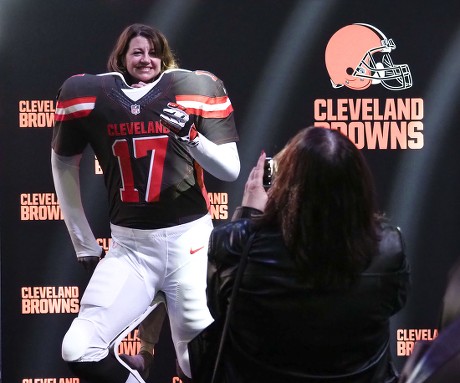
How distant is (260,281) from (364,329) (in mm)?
267

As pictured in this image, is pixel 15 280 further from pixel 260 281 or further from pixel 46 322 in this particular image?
pixel 260 281

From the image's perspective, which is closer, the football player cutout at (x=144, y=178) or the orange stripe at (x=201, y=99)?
the football player cutout at (x=144, y=178)

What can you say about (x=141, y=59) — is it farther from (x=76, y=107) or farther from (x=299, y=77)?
(x=299, y=77)

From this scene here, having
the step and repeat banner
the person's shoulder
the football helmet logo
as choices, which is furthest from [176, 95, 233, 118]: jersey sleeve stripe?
the football helmet logo

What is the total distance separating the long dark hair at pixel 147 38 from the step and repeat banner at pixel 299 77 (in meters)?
0.58

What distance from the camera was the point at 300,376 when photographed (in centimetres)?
181

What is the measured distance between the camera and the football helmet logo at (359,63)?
4094 mm

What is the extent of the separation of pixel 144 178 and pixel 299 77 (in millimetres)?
1165

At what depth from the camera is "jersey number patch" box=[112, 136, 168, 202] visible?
132 inches

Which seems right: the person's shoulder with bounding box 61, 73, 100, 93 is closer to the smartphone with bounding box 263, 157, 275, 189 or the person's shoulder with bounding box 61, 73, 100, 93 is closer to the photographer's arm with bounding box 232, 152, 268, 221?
the smartphone with bounding box 263, 157, 275, 189

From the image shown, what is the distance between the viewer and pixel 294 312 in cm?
178

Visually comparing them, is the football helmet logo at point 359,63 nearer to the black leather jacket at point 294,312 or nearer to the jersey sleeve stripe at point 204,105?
the jersey sleeve stripe at point 204,105

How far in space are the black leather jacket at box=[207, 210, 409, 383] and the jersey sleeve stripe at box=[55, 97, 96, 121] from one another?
1722 mm

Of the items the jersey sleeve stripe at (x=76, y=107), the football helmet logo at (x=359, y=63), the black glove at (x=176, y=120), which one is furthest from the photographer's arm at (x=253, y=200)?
the football helmet logo at (x=359, y=63)
